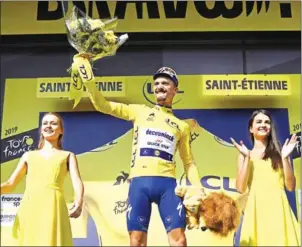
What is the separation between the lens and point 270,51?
2.96 meters

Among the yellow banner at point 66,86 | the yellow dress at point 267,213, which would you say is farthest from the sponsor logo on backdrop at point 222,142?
the yellow banner at point 66,86

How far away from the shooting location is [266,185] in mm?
2664

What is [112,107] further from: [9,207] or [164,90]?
[9,207]

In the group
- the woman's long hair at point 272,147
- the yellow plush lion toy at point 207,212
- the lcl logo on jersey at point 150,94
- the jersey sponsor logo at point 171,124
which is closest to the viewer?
the yellow plush lion toy at point 207,212

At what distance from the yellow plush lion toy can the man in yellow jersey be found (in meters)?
0.03

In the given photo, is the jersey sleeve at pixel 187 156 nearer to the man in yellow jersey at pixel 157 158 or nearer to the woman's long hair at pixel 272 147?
the man in yellow jersey at pixel 157 158

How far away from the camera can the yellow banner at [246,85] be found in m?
2.86

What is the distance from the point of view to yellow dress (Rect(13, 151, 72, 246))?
2.50m

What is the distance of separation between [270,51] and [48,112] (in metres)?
1.12

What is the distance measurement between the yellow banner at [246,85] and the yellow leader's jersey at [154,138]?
1.08ft

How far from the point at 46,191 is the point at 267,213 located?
37.7 inches

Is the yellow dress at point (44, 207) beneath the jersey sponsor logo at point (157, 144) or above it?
beneath

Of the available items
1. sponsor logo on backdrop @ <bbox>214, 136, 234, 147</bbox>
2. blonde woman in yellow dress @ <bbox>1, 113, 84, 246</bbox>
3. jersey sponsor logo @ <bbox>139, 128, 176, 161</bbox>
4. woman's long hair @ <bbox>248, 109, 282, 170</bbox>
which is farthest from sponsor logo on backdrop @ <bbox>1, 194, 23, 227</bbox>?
woman's long hair @ <bbox>248, 109, 282, 170</bbox>

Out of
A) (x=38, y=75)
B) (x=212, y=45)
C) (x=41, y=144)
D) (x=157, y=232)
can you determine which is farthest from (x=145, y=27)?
(x=157, y=232)
